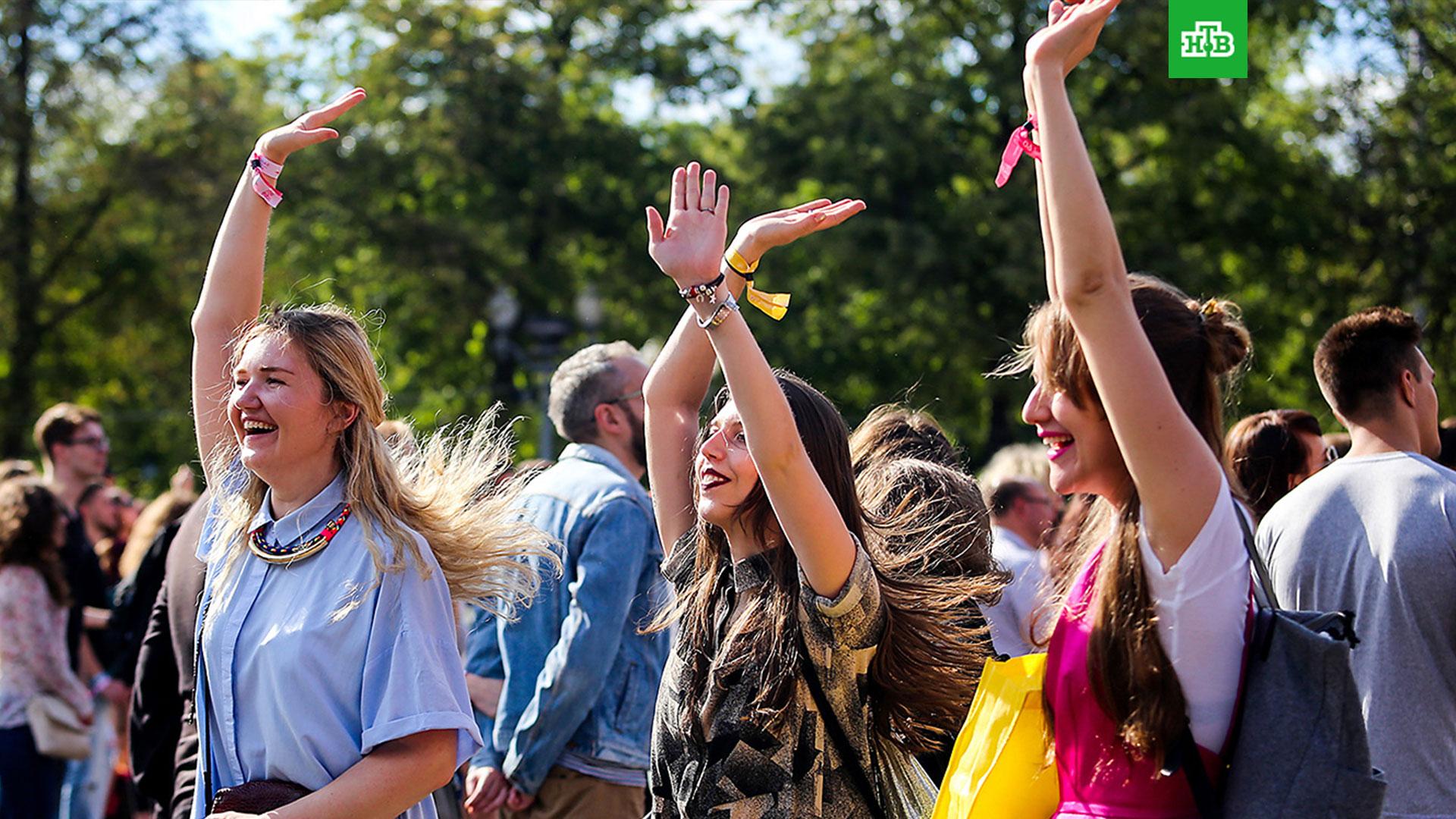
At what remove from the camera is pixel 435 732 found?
300 centimetres

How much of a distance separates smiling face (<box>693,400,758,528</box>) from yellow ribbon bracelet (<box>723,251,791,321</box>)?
0.23 metres

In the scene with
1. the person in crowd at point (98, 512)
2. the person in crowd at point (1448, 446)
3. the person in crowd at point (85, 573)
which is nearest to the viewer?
the person in crowd at point (1448, 446)

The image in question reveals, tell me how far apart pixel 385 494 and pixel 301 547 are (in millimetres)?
228

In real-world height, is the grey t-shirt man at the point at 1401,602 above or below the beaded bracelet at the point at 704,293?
below

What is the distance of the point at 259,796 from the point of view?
Answer: 9.51ft

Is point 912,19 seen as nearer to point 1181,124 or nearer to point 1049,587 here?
point 1181,124

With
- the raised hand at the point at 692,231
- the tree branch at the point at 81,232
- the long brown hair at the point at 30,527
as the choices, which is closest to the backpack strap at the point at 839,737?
the raised hand at the point at 692,231

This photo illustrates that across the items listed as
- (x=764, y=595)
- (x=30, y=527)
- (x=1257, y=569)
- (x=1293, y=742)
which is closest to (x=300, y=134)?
(x=764, y=595)

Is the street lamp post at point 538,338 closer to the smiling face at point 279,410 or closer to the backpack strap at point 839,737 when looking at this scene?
the smiling face at point 279,410

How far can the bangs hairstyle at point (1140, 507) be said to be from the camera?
7.73ft

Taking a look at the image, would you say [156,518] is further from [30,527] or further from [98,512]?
[98,512]

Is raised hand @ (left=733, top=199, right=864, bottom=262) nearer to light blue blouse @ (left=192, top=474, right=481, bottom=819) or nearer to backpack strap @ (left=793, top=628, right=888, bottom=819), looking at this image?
backpack strap @ (left=793, top=628, right=888, bottom=819)

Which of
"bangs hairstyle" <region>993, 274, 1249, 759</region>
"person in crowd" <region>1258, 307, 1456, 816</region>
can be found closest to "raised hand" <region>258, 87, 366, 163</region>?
"bangs hairstyle" <region>993, 274, 1249, 759</region>

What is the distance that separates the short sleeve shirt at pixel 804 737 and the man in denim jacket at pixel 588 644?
1574mm
